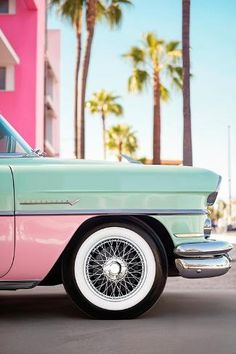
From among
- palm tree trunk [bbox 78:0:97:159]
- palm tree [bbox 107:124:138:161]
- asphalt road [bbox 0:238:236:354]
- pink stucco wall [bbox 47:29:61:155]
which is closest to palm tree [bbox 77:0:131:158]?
palm tree trunk [bbox 78:0:97:159]

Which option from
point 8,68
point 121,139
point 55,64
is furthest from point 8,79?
point 121,139

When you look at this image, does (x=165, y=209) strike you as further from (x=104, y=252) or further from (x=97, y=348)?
(x=97, y=348)

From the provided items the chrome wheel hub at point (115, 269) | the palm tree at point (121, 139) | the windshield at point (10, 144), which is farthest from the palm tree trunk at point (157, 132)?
the palm tree at point (121, 139)

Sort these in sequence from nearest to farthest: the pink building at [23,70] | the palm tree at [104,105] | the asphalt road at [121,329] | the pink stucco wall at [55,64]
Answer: the asphalt road at [121,329], the pink building at [23,70], the pink stucco wall at [55,64], the palm tree at [104,105]

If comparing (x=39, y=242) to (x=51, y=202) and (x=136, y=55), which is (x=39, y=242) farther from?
(x=136, y=55)

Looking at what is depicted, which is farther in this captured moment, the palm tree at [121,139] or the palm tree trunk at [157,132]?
the palm tree at [121,139]

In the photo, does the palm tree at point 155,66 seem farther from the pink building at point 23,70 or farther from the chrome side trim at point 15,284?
the chrome side trim at point 15,284

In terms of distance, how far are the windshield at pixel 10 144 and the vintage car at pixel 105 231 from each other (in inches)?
12.1

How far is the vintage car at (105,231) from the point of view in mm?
5512

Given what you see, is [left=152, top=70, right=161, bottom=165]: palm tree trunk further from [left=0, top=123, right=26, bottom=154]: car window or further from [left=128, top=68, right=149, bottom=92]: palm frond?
[left=0, top=123, right=26, bottom=154]: car window

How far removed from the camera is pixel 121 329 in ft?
17.1

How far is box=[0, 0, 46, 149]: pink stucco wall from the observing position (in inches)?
1207

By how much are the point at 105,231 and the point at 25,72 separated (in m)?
26.1

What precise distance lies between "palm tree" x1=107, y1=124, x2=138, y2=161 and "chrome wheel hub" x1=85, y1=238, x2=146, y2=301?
6256cm
